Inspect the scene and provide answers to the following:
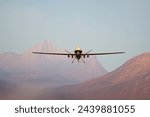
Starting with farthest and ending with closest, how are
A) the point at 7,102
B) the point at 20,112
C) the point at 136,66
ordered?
the point at 136,66 < the point at 7,102 < the point at 20,112

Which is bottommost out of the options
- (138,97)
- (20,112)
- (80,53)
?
(138,97)

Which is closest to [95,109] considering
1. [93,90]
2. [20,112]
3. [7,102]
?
[20,112]

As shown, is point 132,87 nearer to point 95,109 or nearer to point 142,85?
point 142,85

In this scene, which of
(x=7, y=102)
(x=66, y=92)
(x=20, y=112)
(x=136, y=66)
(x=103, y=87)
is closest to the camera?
(x=20, y=112)

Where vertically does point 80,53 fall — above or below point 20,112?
above

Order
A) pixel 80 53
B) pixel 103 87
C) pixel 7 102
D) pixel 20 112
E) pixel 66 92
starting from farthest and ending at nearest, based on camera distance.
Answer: pixel 103 87, pixel 66 92, pixel 80 53, pixel 7 102, pixel 20 112

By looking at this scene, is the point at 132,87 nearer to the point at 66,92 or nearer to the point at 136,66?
the point at 136,66

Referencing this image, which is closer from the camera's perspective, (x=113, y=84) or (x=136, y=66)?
(x=113, y=84)

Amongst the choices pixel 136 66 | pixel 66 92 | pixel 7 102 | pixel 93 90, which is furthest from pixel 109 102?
pixel 136 66

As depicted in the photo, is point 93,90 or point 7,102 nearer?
point 7,102
